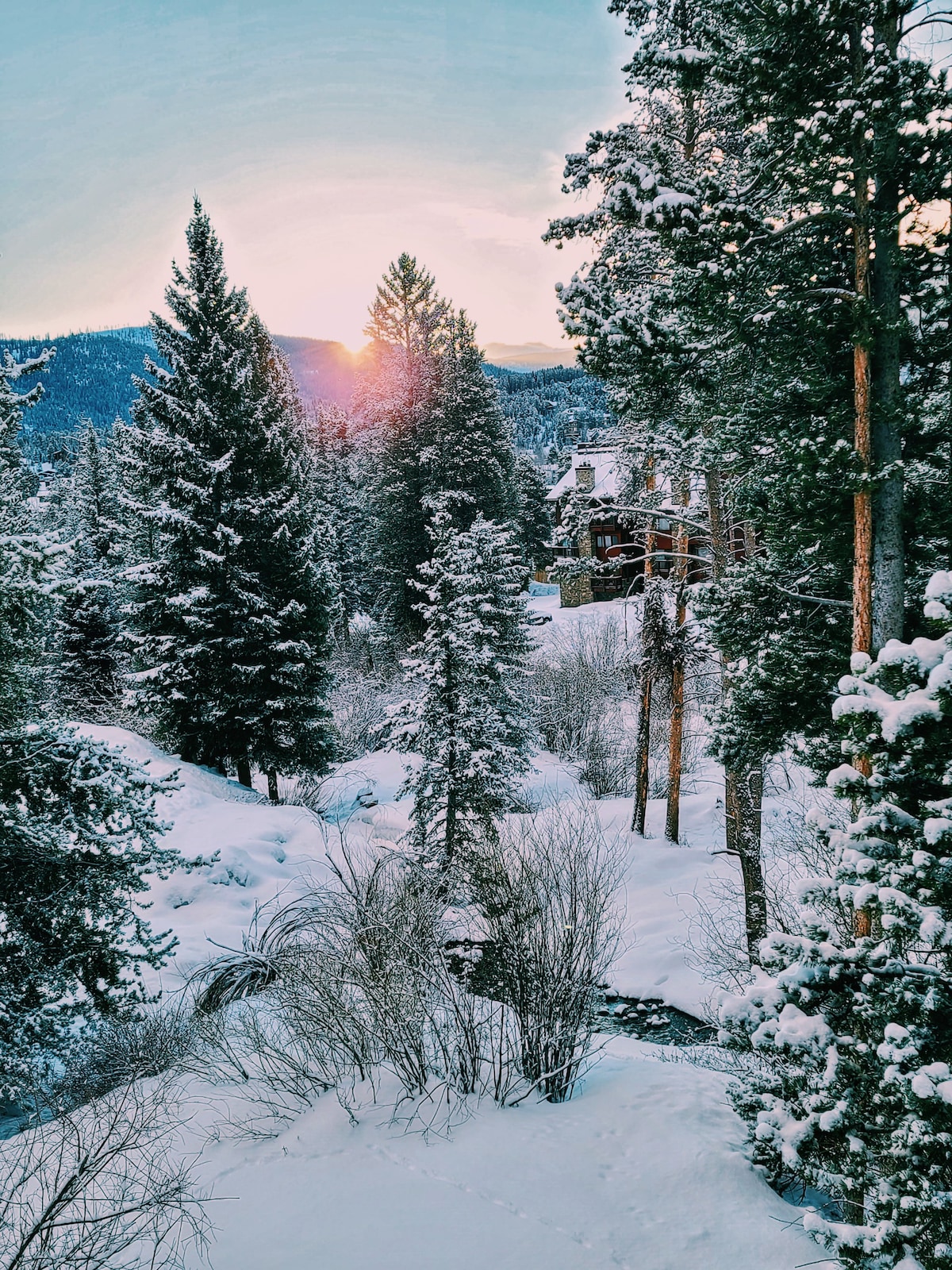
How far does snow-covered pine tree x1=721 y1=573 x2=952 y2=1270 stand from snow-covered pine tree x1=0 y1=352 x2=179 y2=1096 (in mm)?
6023

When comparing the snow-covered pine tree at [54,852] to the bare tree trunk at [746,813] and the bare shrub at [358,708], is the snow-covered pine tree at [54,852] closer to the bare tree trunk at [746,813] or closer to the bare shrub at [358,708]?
the bare tree trunk at [746,813]

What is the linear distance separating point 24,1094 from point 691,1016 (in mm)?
9130

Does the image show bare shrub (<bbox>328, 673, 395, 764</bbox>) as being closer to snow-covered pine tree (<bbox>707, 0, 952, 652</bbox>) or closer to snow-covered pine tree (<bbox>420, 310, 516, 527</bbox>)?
snow-covered pine tree (<bbox>420, 310, 516, 527</bbox>)

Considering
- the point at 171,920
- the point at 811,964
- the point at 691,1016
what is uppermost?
the point at 811,964

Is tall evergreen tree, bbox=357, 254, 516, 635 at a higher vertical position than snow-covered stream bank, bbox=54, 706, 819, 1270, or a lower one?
higher

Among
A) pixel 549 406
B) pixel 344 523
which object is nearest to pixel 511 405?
pixel 549 406

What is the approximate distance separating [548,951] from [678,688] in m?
10.2

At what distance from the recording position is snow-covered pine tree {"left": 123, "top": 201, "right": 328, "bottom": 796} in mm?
16266

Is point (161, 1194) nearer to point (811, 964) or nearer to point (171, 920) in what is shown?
point (811, 964)

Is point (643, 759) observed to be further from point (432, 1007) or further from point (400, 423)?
point (400, 423)

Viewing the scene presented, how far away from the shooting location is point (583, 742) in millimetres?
23750

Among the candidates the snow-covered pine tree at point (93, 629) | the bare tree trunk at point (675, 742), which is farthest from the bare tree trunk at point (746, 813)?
the snow-covered pine tree at point (93, 629)

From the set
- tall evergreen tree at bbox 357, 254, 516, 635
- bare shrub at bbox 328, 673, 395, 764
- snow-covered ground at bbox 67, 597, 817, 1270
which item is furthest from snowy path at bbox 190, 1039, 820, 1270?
tall evergreen tree at bbox 357, 254, 516, 635

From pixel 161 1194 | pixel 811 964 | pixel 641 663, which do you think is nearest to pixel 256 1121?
pixel 161 1194
